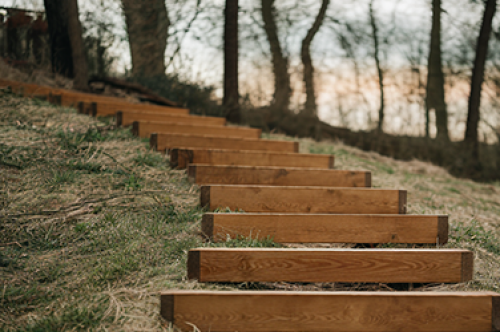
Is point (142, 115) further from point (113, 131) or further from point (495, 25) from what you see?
point (495, 25)

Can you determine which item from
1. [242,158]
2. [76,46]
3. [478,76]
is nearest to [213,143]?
[242,158]

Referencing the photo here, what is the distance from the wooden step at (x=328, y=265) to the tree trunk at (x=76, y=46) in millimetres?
4985

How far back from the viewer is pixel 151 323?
1558 mm

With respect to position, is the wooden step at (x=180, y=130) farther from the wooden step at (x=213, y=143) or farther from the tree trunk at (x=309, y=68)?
the tree trunk at (x=309, y=68)

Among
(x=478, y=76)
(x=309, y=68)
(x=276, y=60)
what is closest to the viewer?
(x=478, y=76)

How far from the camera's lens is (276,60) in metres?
7.86

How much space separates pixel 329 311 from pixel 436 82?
30.4 ft

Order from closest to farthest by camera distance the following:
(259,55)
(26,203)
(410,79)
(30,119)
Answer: (26,203)
(30,119)
(259,55)
(410,79)

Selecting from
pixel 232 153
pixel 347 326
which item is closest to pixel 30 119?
pixel 232 153

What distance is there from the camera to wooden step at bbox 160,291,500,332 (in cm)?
158

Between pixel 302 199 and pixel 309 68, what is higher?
pixel 309 68

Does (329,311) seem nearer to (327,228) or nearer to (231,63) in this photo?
(327,228)

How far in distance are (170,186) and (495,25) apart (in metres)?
8.42

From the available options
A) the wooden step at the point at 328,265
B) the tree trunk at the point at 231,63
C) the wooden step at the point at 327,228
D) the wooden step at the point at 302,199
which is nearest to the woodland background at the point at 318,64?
the tree trunk at the point at 231,63
